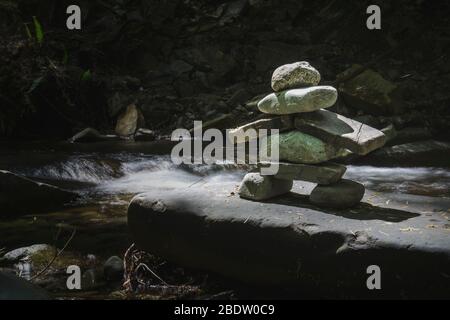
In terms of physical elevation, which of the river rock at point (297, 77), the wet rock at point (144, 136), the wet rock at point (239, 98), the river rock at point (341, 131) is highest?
the wet rock at point (239, 98)

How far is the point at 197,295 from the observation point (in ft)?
12.5

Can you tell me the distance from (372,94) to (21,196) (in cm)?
838

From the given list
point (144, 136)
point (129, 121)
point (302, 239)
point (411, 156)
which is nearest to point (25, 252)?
point (302, 239)

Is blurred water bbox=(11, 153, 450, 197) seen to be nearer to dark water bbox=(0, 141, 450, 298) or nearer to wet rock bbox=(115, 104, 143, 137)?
dark water bbox=(0, 141, 450, 298)

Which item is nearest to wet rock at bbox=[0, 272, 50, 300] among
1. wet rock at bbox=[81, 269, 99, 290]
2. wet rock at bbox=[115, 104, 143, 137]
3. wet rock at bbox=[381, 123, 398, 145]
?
wet rock at bbox=[81, 269, 99, 290]

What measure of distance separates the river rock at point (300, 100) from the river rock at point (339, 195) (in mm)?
654

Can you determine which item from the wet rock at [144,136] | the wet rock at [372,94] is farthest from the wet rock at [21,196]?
the wet rock at [372,94]

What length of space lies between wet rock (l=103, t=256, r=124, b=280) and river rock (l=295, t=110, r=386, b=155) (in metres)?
1.99

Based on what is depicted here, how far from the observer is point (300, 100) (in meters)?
3.84

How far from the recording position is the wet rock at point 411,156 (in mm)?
9531

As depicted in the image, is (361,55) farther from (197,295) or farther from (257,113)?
(197,295)

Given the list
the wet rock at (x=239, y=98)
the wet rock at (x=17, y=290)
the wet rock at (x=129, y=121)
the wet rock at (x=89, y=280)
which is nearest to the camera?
A: the wet rock at (x=17, y=290)

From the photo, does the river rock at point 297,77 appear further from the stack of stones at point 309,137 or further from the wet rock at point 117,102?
the wet rock at point 117,102

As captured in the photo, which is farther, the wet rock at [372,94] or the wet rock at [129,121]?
the wet rock at [129,121]
